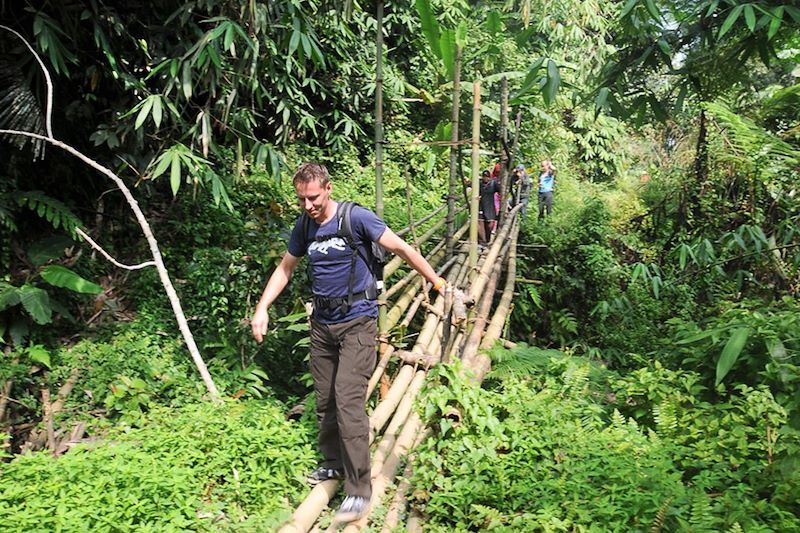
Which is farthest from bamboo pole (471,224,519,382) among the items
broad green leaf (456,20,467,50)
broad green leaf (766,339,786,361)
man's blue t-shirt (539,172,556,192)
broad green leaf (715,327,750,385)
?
man's blue t-shirt (539,172,556,192)

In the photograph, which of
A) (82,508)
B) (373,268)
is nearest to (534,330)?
(373,268)

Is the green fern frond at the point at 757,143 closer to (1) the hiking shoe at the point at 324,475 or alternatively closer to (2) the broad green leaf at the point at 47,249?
(1) the hiking shoe at the point at 324,475

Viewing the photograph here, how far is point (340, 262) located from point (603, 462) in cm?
159

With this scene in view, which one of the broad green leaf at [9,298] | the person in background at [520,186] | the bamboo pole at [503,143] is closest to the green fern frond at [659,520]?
the broad green leaf at [9,298]

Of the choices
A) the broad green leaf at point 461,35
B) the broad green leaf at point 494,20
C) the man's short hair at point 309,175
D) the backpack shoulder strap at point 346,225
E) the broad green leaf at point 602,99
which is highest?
the broad green leaf at point 494,20

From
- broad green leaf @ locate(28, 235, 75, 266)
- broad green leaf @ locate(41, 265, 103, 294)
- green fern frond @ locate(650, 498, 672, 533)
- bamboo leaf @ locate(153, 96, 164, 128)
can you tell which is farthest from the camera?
broad green leaf @ locate(28, 235, 75, 266)

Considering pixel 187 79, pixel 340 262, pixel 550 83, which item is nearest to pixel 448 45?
pixel 550 83

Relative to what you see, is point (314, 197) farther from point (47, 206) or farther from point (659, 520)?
point (47, 206)

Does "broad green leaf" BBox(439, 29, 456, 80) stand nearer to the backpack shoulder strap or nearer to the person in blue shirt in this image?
the backpack shoulder strap

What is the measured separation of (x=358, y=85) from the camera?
988cm

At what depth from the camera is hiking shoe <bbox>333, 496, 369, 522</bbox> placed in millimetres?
2635

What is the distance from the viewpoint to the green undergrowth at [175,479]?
2441 millimetres

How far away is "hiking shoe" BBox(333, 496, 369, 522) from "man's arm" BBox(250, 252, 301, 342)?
3.11 feet

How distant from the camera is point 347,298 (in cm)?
283
